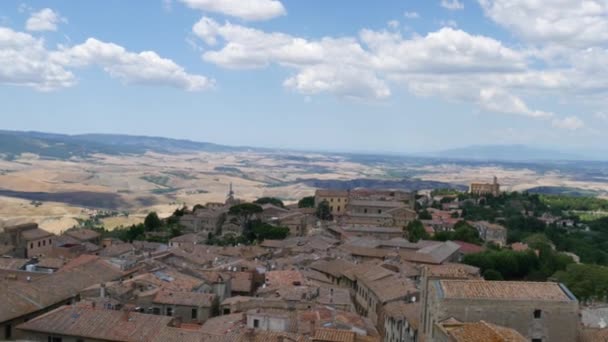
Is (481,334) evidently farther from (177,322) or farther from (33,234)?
(33,234)

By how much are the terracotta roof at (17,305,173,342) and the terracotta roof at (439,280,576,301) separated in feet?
44.4

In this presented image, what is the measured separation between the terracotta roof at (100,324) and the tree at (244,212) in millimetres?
57821

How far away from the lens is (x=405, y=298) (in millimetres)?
38438

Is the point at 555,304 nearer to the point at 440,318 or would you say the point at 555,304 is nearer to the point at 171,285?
the point at 440,318

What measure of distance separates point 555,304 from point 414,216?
7954 cm

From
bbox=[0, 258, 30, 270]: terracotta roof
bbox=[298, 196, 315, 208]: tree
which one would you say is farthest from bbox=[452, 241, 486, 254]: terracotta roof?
bbox=[298, 196, 315, 208]: tree

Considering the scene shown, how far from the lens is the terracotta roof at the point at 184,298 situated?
112 feet

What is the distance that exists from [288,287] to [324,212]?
65734 millimetres

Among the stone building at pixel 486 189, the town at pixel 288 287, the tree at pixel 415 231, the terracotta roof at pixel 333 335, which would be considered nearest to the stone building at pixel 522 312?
the town at pixel 288 287

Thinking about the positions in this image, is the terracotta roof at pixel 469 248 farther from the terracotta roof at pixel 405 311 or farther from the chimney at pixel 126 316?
the chimney at pixel 126 316

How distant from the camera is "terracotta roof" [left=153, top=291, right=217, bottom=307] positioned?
112 ft

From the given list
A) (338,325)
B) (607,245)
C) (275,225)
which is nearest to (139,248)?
(275,225)

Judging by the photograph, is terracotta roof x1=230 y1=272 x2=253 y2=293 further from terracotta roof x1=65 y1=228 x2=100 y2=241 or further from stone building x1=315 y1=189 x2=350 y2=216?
stone building x1=315 y1=189 x2=350 y2=216

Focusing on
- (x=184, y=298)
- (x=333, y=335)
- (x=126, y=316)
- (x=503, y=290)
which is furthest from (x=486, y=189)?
(x=503, y=290)
